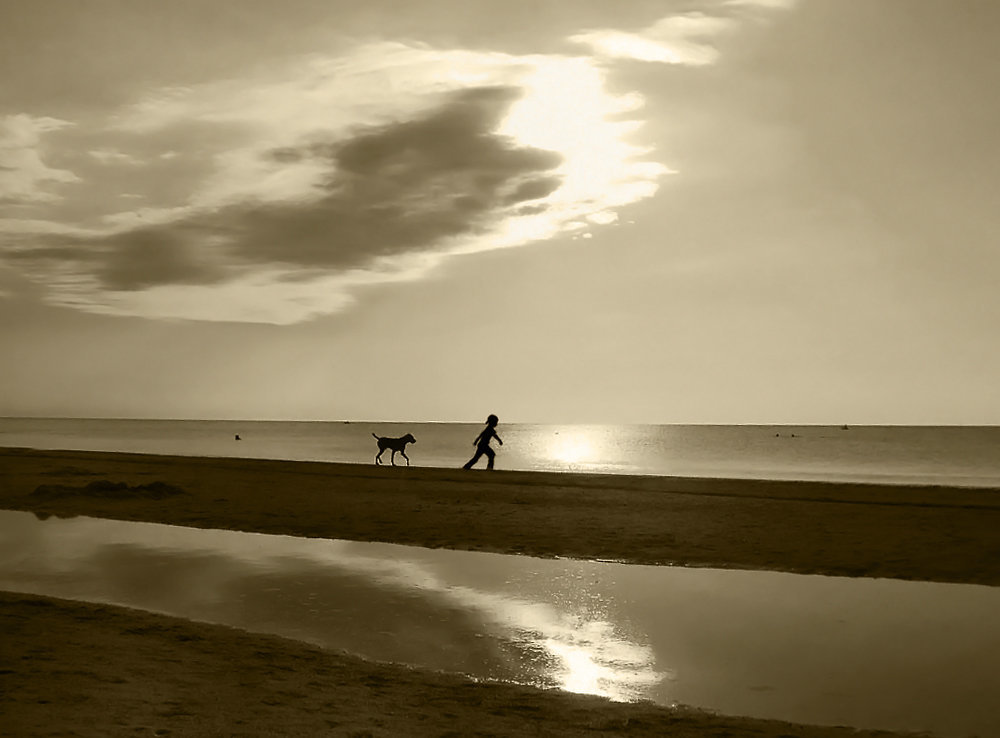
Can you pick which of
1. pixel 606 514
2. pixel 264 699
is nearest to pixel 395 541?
pixel 606 514

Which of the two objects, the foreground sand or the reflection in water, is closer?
the foreground sand

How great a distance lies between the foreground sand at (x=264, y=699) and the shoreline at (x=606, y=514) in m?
8.18

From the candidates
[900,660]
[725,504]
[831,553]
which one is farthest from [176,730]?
[725,504]

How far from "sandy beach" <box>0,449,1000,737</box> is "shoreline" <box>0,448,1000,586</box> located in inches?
2.9

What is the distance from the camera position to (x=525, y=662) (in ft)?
28.9

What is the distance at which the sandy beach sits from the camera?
273 inches

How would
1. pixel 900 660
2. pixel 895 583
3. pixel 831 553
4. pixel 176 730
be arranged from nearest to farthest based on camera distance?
pixel 176 730
pixel 900 660
pixel 895 583
pixel 831 553

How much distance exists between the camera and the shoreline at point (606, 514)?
15844 millimetres

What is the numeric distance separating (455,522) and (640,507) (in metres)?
5.20

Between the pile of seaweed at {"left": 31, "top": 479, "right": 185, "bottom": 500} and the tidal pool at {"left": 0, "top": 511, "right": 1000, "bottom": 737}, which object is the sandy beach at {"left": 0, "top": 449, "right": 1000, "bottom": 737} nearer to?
the pile of seaweed at {"left": 31, "top": 479, "right": 185, "bottom": 500}

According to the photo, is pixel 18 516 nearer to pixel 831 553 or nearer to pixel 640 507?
pixel 640 507

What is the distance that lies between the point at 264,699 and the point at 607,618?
487 centimetres

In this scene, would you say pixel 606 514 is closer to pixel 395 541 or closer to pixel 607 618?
pixel 395 541

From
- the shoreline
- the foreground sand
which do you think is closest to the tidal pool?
the foreground sand
